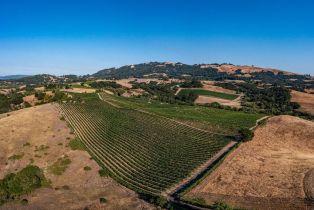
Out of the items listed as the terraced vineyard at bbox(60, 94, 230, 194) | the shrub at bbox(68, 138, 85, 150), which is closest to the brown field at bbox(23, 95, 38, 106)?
the terraced vineyard at bbox(60, 94, 230, 194)

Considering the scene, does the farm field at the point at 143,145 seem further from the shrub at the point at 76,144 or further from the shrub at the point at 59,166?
the shrub at the point at 59,166

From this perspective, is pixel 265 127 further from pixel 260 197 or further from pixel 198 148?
pixel 260 197

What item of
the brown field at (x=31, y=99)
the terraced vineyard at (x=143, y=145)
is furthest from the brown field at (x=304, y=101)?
the brown field at (x=31, y=99)

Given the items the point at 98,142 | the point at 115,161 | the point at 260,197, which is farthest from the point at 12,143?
the point at 260,197

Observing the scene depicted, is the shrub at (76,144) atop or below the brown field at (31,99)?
below

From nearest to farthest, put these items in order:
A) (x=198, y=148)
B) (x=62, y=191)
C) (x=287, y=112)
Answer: (x=62, y=191)
(x=198, y=148)
(x=287, y=112)
